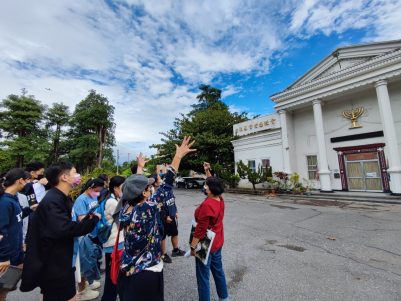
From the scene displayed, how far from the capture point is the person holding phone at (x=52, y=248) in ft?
6.10

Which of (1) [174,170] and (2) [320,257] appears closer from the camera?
(1) [174,170]

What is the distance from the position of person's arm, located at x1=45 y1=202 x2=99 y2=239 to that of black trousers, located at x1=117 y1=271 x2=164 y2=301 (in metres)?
0.65

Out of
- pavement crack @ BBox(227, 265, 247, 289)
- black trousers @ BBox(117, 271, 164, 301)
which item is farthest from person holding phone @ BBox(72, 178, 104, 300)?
pavement crack @ BBox(227, 265, 247, 289)

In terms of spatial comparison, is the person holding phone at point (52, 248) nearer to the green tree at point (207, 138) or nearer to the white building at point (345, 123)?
the white building at point (345, 123)

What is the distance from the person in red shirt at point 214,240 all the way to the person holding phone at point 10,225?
212 cm

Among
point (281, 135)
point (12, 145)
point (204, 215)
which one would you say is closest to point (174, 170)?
point (204, 215)

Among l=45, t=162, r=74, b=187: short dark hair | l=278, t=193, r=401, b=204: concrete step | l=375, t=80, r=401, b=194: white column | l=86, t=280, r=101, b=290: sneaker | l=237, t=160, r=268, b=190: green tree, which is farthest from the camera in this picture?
l=237, t=160, r=268, b=190: green tree

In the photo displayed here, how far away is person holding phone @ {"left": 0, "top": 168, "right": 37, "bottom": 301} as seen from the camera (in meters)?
2.40

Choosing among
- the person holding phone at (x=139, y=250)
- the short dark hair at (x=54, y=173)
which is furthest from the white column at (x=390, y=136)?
the short dark hair at (x=54, y=173)

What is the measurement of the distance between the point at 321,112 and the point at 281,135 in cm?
295

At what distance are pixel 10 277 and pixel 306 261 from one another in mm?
4579

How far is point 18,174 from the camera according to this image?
8.97 ft

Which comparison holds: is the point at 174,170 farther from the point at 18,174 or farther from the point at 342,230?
the point at 342,230

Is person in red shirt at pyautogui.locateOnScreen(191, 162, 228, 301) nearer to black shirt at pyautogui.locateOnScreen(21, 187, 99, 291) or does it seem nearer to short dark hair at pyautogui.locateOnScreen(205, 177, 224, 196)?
short dark hair at pyautogui.locateOnScreen(205, 177, 224, 196)
